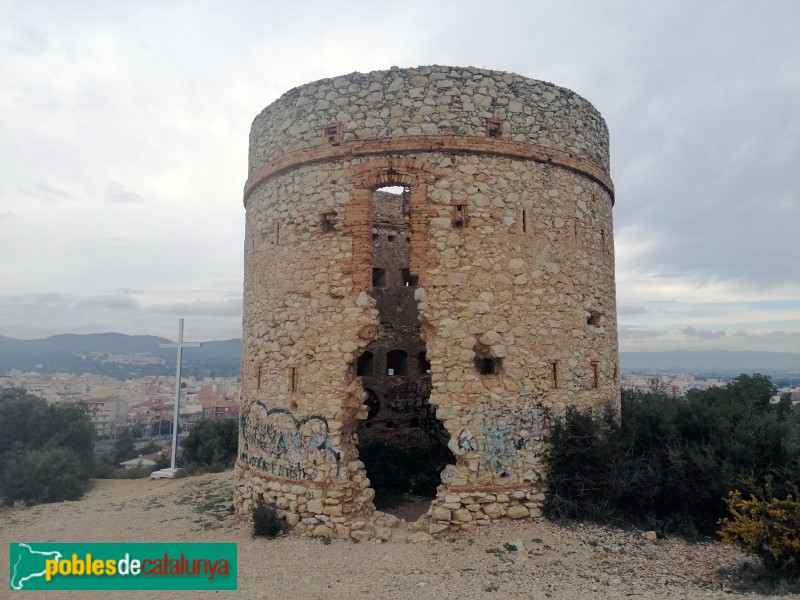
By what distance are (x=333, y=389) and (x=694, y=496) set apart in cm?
574

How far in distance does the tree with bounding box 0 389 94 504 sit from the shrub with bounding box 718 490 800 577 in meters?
17.8

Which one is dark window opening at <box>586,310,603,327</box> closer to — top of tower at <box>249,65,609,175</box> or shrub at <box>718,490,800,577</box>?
top of tower at <box>249,65,609,175</box>

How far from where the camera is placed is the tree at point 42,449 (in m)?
16.9

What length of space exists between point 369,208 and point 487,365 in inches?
130

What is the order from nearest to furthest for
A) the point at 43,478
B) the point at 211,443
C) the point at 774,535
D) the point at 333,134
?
1. the point at 774,535
2. the point at 333,134
3. the point at 43,478
4. the point at 211,443

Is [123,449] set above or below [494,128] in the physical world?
below

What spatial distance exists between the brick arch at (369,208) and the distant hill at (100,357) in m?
78.4

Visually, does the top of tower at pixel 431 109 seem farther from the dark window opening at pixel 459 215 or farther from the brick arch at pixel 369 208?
the dark window opening at pixel 459 215

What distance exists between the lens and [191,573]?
7020 mm

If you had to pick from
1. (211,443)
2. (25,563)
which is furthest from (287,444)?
(211,443)

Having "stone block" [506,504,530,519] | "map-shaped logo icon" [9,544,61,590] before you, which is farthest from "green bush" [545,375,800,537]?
"map-shaped logo icon" [9,544,61,590]

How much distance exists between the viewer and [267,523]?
8.48 metres

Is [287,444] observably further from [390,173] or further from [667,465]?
[667,465]

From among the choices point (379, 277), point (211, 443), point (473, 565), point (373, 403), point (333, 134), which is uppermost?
point (333, 134)
